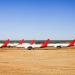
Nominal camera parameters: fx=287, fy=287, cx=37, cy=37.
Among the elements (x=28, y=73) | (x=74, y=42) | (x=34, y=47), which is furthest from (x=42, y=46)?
(x=28, y=73)

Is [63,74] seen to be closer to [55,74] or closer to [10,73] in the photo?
[55,74]

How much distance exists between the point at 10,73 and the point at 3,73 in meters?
0.46

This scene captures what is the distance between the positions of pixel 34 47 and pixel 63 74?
46.7 metres

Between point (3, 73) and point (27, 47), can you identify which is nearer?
point (3, 73)

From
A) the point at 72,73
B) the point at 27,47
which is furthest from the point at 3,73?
the point at 27,47

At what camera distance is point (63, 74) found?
17828 millimetres

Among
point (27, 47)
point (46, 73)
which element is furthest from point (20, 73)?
point (27, 47)

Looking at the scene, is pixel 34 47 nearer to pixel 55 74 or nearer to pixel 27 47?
pixel 27 47

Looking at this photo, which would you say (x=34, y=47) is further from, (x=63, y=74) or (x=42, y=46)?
(x=63, y=74)

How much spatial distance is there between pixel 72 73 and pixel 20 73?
3311 millimetres

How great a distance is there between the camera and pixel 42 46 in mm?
65312

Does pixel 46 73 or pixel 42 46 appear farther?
pixel 42 46

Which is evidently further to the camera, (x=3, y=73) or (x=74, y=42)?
(x=74, y=42)

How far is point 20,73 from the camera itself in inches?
720
